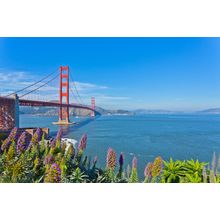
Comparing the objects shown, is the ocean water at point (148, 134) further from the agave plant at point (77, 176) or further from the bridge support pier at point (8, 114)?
the agave plant at point (77, 176)

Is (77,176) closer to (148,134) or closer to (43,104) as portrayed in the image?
(43,104)

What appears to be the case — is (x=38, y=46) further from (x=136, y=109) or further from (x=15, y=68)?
(x=136, y=109)

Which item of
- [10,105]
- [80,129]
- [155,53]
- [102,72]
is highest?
[155,53]

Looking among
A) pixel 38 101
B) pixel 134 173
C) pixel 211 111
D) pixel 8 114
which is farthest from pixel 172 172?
pixel 38 101
